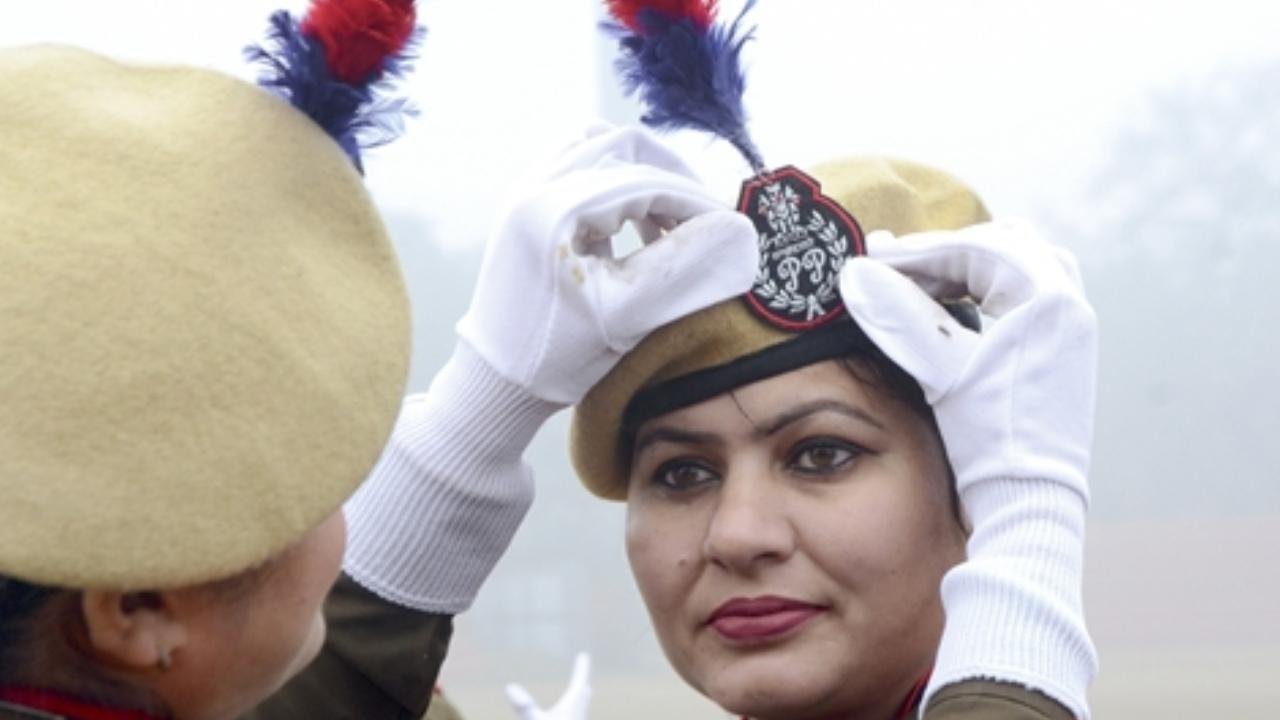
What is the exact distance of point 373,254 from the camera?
1.07 m

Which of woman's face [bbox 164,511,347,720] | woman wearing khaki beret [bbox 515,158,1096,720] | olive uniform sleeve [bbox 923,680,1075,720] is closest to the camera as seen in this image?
woman's face [bbox 164,511,347,720]

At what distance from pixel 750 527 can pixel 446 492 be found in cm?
31

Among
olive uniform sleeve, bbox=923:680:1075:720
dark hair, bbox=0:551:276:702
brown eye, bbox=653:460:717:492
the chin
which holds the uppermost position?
dark hair, bbox=0:551:276:702

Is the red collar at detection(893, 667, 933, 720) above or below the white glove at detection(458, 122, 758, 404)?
below

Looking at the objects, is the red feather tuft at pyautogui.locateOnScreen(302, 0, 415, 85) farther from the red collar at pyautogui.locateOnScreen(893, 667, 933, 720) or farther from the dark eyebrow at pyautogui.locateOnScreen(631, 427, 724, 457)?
the red collar at pyautogui.locateOnScreen(893, 667, 933, 720)

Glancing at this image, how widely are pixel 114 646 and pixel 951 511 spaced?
784mm

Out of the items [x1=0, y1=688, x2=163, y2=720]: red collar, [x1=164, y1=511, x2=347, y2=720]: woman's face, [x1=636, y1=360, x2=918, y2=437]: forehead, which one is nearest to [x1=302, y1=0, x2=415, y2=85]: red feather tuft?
[x1=164, y1=511, x2=347, y2=720]: woman's face

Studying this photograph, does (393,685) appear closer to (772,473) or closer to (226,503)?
(772,473)

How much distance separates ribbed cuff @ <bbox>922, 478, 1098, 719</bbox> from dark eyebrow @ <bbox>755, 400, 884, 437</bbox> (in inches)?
5.3

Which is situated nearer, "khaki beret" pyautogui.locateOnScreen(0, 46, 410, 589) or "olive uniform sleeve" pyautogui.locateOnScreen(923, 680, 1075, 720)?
"khaki beret" pyautogui.locateOnScreen(0, 46, 410, 589)

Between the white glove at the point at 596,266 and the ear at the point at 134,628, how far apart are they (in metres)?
0.54

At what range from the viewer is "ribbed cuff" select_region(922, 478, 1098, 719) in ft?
4.25

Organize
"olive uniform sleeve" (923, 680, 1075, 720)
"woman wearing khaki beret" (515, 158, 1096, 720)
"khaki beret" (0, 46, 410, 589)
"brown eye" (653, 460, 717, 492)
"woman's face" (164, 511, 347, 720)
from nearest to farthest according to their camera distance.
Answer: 1. "khaki beret" (0, 46, 410, 589)
2. "woman's face" (164, 511, 347, 720)
3. "olive uniform sleeve" (923, 680, 1075, 720)
4. "woman wearing khaki beret" (515, 158, 1096, 720)
5. "brown eye" (653, 460, 717, 492)

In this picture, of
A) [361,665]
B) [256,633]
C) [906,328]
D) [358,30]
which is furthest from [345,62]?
[361,665]
